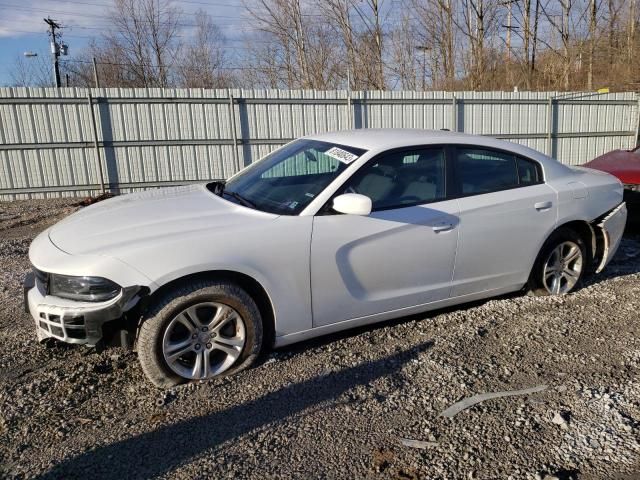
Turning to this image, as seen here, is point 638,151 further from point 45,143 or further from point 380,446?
point 45,143

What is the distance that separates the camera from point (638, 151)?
7.38 m

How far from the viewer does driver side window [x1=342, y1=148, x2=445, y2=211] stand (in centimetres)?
357

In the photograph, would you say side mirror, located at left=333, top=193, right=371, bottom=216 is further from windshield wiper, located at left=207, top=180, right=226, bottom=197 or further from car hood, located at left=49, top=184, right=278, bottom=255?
windshield wiper, located at left=207, top=180, right=226, bottom=197

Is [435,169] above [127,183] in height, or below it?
above

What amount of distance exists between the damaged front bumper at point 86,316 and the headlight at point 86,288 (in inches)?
1.2

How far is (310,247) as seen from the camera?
10.7ft

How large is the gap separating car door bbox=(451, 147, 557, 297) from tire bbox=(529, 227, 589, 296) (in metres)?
0.19

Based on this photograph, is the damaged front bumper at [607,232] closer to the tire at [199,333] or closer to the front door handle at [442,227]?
the front door handle at [442,227]

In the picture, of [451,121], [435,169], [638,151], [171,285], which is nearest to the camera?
[171,285]

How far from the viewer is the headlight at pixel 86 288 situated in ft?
9.43

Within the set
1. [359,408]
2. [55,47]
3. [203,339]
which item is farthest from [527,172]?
[55,47]

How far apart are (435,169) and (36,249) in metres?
2.86

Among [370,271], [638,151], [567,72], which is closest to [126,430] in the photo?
[370,271]

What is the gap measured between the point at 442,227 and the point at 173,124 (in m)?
9.88
